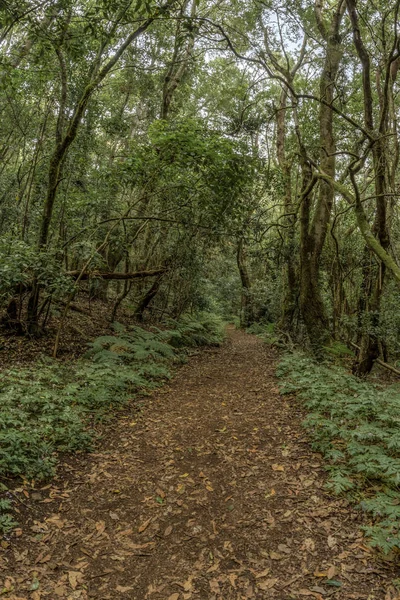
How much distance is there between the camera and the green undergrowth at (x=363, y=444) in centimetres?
350

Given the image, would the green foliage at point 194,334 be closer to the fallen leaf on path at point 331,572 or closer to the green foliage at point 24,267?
the green foliage at point 24,267

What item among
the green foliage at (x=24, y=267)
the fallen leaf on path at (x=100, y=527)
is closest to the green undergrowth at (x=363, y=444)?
the fallen leaf on path at (x=100, y=527)

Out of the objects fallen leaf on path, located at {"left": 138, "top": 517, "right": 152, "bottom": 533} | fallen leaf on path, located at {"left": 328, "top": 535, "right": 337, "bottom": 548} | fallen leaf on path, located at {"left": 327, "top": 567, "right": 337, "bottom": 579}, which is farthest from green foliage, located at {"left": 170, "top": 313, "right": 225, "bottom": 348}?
fallen leaf on path, located at {"left": 327, "top": 567, "right": 337, "bottom": 579}

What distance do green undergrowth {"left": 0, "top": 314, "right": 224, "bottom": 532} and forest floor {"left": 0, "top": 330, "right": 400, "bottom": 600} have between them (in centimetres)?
28

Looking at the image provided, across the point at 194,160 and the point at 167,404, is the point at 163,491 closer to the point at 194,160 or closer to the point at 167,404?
the point at 167,404

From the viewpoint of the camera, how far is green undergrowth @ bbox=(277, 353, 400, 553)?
138 inches

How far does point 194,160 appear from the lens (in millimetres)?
9711

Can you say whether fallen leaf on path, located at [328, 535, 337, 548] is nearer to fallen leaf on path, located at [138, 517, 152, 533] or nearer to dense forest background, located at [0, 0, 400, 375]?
fallen leaf on path, located at [138, 517, 152, 533]

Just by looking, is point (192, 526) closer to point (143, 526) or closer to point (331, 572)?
point (143, 526)

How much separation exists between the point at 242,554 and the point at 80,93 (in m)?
10.8

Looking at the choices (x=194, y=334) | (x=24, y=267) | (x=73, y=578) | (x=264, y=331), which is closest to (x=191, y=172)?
(x=194, y=334)

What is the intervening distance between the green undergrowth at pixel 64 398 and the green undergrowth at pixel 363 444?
10.4ft

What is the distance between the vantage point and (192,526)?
378 cm

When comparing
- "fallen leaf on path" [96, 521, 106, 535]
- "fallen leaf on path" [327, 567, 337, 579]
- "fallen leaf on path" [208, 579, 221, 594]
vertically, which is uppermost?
"fallen leaf on path" [327, 567, 337, 579]
